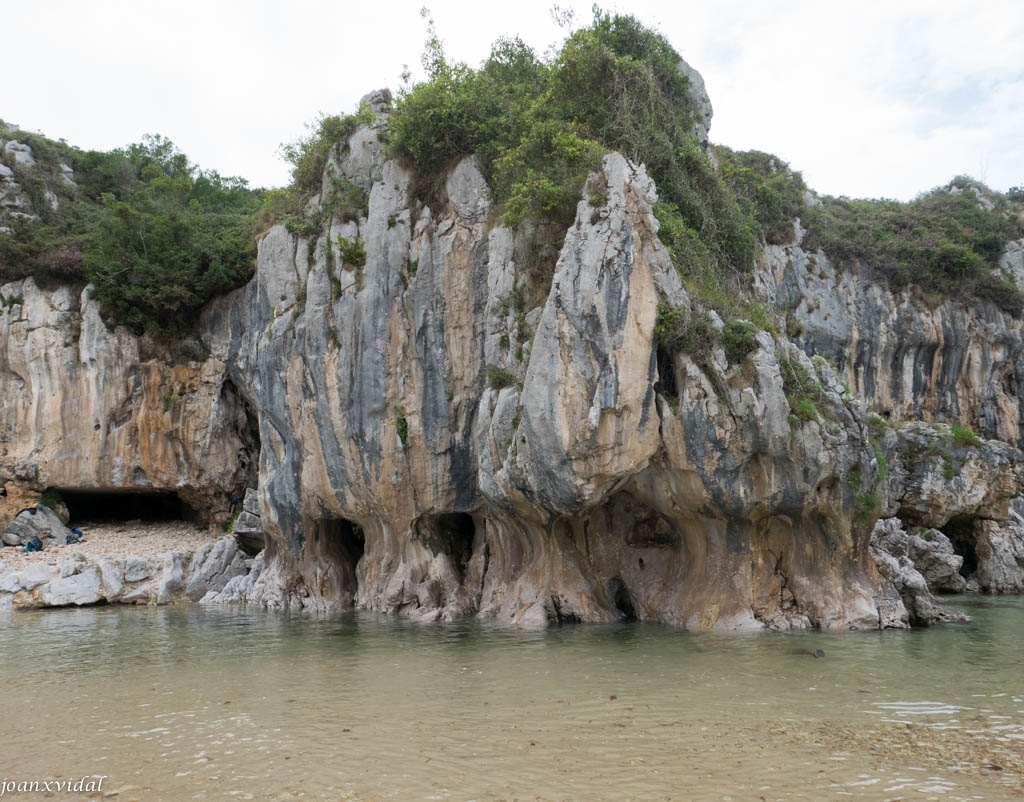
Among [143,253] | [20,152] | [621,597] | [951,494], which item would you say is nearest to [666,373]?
[621,597]

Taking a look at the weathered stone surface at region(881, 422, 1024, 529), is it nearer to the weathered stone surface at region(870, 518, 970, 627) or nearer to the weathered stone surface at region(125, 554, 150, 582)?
the weathered stone surface at region(870, 518, 970, 627)

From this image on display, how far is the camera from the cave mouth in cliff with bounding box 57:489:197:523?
96.8ft

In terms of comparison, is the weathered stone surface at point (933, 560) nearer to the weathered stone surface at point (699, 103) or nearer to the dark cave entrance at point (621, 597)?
the dark cave entrance at point (621, 597)

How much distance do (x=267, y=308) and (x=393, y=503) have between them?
7.09 m

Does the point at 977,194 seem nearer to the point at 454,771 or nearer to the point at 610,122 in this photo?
the point at 610,122

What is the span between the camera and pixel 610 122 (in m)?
17.3

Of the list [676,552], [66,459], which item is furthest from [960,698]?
[66,459]

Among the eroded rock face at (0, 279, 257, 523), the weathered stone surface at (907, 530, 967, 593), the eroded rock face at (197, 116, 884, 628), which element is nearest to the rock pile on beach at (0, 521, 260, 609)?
the eroded rock face at (197, 116, 884, 628)

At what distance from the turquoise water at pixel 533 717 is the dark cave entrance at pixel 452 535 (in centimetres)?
604

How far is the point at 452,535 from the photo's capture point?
759 inches

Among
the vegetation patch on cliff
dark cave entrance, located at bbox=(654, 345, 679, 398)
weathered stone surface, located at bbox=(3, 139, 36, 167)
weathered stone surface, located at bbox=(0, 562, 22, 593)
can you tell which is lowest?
weathered stone surface, located at bbox=(0, 562, 22, 593)

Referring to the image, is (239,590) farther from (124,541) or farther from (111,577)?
(124,541)

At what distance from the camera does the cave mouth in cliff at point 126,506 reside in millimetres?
29500

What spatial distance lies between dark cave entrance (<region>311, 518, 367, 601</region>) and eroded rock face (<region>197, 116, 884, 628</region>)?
0.08m
